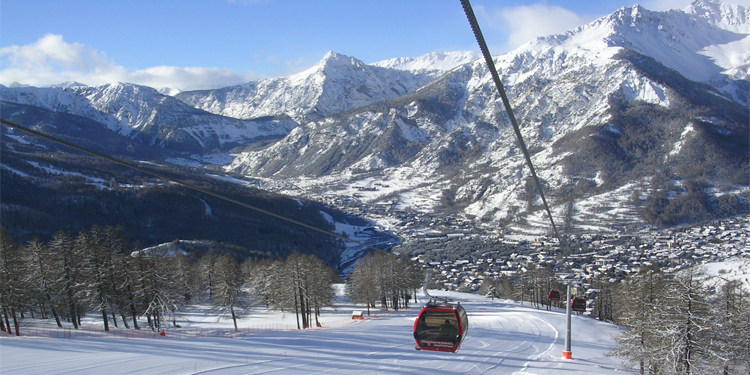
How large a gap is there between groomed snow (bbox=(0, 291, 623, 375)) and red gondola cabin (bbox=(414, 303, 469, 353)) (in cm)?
678

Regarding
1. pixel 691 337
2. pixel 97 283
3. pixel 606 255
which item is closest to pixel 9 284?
pixel 97 283

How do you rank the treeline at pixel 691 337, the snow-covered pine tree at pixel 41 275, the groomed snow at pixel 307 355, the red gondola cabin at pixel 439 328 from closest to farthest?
the red gondola cabin at pixel 439 328 → the groomed snow at pixel 307 355 → the treeline at pixel 691 337 → the snow-covered pine tree at pixel 41 275

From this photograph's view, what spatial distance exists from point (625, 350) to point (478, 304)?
36.8m

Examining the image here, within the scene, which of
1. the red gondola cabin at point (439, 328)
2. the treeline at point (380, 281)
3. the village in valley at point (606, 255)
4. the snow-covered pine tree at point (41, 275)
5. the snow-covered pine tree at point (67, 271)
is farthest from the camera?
the village in valley at point (606, 255)

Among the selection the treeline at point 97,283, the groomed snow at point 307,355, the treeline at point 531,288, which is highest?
the treeline at point 97,283

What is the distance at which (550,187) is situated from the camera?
166 m

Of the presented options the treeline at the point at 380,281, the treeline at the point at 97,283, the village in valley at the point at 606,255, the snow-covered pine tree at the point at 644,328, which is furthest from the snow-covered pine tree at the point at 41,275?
the village in valley at the point at 606,255

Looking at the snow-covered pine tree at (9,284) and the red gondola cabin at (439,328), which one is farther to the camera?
the snow-covered pine tree at (9,284)

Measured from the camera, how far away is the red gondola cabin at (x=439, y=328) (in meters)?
15.1

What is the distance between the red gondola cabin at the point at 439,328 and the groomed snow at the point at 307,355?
678cm

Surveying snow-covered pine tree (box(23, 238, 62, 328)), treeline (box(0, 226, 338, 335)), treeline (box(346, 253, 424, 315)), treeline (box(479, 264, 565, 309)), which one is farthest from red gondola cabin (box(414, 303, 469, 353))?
treeline (box(479, 264, 565, 309))

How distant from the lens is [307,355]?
78.6 feet

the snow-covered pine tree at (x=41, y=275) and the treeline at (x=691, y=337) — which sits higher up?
the snow-covered pine tree at (x=41, y=275)

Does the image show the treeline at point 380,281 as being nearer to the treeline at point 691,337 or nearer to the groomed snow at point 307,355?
the groomed snow at point 307,355
